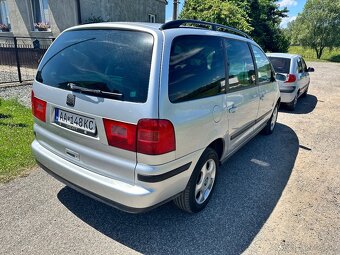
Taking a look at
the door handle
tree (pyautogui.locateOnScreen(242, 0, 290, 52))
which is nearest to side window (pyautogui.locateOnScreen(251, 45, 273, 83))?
the door handle

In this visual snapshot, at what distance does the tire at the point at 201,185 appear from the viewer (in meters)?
2.70

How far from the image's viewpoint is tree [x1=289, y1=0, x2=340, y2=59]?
3816 centimetres

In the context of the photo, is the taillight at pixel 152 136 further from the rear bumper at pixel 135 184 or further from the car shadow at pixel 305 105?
the car shadow at pixel 305 105

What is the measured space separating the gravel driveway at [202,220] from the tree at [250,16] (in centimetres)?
966

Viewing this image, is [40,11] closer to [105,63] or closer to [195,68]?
[105,63]

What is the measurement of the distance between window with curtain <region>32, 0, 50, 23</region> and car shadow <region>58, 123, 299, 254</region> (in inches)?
A: 494

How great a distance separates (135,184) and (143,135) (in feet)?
1.39

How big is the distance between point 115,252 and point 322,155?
13.3ft

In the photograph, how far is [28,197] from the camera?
306 cm

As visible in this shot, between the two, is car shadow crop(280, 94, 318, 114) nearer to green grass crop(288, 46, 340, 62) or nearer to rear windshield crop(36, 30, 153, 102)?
rear windshield crop(36, 30, 153, 102)

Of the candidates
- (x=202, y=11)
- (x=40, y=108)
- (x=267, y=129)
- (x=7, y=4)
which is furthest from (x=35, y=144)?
(x=7, y=4)

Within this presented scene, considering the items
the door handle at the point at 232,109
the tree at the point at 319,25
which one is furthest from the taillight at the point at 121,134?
the tree at the point at 319,25

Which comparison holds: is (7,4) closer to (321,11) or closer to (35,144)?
(35,144)

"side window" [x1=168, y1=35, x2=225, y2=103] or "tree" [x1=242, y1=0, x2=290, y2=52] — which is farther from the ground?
"tree" [x1=242, y1=0, x2=290, y2=52]
